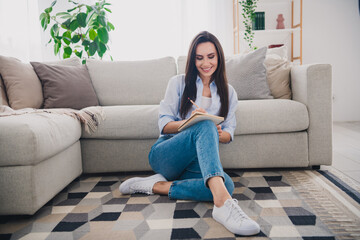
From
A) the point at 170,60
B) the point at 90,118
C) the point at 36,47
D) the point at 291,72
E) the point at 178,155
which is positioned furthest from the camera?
the point at 36,47

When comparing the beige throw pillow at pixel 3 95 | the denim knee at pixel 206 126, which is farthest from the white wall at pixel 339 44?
the beige throw pillow at pixel 3 95

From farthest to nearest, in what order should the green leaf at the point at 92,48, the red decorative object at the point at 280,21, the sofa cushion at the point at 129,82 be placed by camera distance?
the red decorative object at the point at 280,21 < the green leaf at the point at 92,48 < the sofa cushion at the point at 129,82

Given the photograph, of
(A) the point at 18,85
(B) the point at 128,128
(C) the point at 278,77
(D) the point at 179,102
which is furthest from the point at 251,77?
(A) the point at 18,85

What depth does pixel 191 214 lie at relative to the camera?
125 cm

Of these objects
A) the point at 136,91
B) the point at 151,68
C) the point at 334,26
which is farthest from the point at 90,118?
the point at 334,26

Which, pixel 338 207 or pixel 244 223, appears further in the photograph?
pixel 338 207

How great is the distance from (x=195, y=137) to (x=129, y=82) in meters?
1.26

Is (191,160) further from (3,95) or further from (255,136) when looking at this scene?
(3,95)

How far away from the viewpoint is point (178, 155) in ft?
4.42

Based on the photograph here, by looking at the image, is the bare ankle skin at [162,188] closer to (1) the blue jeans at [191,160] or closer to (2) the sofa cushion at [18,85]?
(1) the blue jeans at [191,160]

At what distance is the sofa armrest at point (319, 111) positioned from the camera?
5.87 ft

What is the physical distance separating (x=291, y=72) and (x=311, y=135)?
1.82ft

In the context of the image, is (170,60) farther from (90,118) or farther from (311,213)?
(311,213)

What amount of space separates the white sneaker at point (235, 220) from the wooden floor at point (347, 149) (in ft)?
3.16
